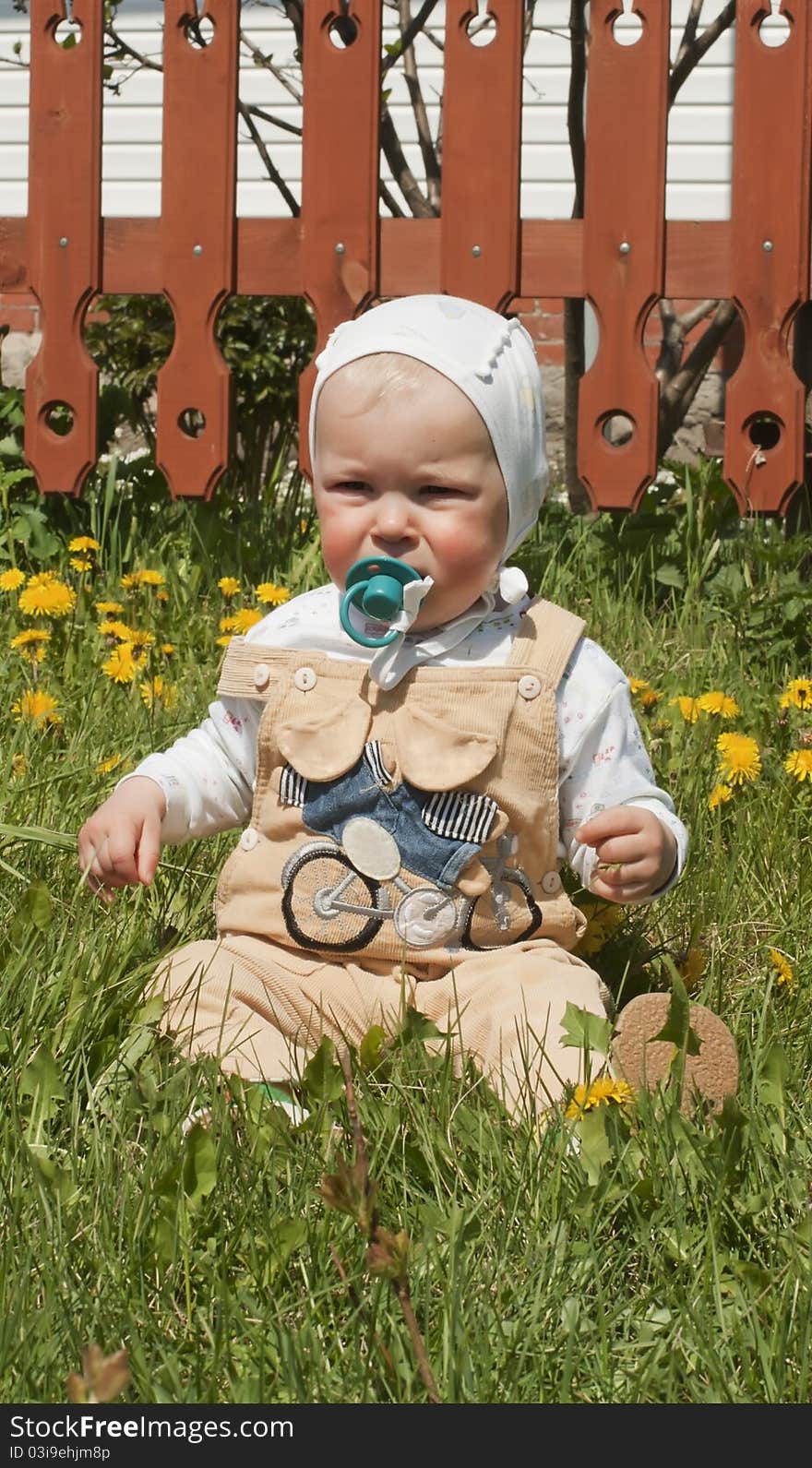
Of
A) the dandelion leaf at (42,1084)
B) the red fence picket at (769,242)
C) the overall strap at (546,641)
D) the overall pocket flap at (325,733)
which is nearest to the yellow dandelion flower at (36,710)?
the overall pocket flap at (325,733)

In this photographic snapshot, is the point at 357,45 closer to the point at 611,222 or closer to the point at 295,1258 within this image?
the point at 611,222

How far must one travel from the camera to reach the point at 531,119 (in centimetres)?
840

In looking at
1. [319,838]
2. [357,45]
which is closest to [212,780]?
[319,838]

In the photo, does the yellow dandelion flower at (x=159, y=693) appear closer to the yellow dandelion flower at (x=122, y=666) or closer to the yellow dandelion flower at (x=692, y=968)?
the yellow dandelion flower at (x=122, y=666)

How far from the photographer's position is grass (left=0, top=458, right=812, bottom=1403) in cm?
145

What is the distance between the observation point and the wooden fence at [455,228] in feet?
12.7

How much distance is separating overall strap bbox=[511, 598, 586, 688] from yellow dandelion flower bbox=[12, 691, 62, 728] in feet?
3.27

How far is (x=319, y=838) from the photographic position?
7.42 ft

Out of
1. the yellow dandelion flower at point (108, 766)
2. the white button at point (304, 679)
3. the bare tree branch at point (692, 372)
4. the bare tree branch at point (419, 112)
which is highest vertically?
the bare tree branch at point (419, 112)

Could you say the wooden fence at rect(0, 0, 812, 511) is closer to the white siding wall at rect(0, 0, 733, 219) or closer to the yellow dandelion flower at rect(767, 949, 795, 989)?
the yellow dandelion flower at rect(767, 949, 795, 989)

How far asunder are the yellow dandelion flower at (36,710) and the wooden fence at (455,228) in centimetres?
121

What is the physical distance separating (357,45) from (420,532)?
2223mm

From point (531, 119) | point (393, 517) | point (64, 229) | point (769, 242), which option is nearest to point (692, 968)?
point (393, 517)

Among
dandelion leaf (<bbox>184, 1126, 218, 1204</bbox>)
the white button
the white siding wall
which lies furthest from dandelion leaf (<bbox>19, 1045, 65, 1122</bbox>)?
the white siding wall
